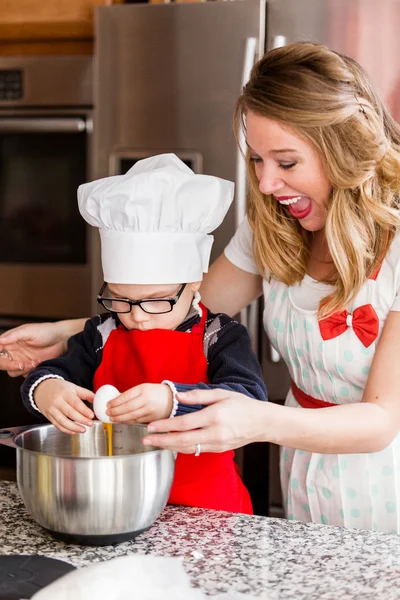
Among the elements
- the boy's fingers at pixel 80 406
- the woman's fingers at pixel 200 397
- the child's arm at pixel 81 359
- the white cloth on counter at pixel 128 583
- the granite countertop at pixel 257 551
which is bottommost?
the granite countertop at pixel 257 551

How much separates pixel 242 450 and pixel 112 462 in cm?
129

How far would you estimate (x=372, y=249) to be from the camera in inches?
54.5

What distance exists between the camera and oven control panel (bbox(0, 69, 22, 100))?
2.42 metres

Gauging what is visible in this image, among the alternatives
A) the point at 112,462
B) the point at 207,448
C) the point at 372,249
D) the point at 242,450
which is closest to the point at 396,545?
the point at 207,448

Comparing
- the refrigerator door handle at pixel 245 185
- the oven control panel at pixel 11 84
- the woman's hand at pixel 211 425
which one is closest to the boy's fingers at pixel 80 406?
the woman's hand at pixel 211 425

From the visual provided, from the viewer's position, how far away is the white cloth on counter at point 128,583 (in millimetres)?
791

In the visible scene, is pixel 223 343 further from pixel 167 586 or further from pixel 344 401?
pixel 167 586

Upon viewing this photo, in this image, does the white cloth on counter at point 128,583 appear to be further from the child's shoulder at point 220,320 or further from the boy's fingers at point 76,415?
the child's shoulder at point 220,320

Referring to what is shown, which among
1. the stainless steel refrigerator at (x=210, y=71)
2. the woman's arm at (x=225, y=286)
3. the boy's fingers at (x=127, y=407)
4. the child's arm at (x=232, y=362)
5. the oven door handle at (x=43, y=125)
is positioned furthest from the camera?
the oven door handle at (x=43, y=125)

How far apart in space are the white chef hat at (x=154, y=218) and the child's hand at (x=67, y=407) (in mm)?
234

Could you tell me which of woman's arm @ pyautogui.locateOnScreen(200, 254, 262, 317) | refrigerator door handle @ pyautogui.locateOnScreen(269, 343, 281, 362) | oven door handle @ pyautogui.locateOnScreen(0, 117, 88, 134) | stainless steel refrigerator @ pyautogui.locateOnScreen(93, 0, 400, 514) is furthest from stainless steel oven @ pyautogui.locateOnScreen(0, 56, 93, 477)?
woman's arm @ pyautogui.locateOnScreen(200, 254, 262, 317)

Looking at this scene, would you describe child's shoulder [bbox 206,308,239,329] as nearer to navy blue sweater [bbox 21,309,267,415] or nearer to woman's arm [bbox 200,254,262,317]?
navy blue sweater [bbox 21,309,267,415]

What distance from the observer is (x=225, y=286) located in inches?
63.5

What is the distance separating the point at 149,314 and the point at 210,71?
1059 millimetres
